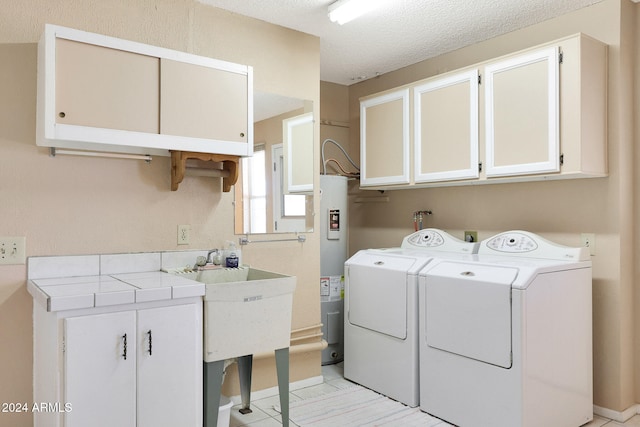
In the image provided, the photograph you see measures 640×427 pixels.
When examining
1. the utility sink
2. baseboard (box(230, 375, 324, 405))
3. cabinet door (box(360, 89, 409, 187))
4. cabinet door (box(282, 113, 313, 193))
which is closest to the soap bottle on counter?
the utility sink

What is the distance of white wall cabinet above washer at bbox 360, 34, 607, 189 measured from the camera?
101 inches

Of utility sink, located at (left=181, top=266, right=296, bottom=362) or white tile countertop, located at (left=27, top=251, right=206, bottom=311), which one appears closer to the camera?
white tile countertop, located at (left=27, top=251, right=206, bottom=311)

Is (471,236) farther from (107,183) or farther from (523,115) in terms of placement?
(107,183)

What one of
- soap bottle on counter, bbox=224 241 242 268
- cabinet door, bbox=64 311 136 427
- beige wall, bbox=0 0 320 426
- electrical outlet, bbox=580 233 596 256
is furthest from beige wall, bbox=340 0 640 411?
cabinet door, bbox=64 311 136 427

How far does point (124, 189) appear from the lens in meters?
2.49

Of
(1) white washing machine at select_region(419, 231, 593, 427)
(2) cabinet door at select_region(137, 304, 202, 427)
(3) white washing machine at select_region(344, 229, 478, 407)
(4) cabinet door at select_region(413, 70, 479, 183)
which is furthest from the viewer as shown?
(4) cabinet door at select_region(413, 70, 479, 183)

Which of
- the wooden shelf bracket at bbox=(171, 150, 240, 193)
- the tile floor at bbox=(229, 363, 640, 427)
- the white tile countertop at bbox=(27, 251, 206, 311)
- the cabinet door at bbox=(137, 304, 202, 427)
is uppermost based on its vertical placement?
the wooden shelf bracket at bbox=(171, 150, 240, 193)

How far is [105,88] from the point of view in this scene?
219 cm

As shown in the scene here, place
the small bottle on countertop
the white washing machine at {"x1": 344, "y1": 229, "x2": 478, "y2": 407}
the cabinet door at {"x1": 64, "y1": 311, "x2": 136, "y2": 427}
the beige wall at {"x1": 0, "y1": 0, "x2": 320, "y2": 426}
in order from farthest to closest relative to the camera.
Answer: the white washing machine at {"x1": 344, "y1": 229, "x2": 478, "y2": 407}
the small bottle on countertop
the beige wall at {"x1": 0, "y1": 0, "x2": 320, "y2": 426}
the cabinet door at {"x1": 64, "y1": 311, "x2": 136, "y2": 427}

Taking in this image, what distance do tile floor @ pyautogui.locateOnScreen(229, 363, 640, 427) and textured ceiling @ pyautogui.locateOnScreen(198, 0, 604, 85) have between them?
8.13ft

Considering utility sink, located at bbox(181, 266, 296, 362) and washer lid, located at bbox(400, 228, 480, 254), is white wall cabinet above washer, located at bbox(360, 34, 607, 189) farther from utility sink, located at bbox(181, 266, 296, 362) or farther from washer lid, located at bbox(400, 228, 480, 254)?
utility sink, located at bbox(181, 266, 296, 362)

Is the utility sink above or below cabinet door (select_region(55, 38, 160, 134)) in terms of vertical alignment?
below

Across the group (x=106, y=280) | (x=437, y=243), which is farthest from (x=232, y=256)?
(x=437, y=243)

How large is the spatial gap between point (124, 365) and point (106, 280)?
19.6 inches
